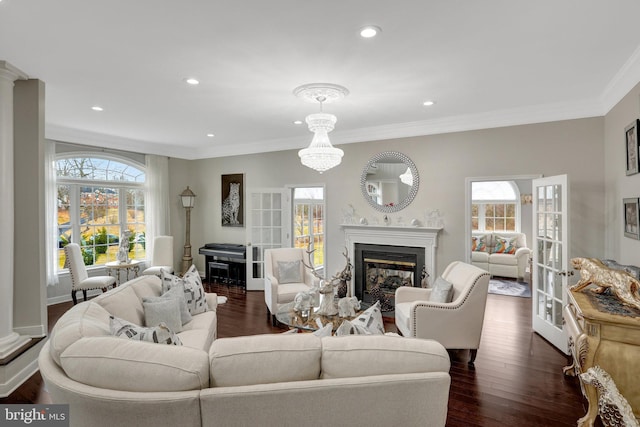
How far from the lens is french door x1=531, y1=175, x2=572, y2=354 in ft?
11.5

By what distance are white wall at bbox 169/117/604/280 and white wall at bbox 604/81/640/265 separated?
0.11 metres

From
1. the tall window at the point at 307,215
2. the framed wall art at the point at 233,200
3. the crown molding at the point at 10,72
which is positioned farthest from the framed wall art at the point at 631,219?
the framed wall art at the point at 233,200

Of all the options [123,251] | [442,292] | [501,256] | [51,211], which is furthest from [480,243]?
[51,211]

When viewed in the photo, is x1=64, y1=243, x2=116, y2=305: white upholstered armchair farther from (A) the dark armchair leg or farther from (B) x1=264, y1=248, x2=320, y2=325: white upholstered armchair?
(A) the dark armchair leg

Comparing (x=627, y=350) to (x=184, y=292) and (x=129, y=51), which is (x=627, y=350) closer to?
(x=184, y=292)

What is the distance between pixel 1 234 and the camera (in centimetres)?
282

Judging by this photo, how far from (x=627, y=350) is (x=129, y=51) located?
401 centimetres

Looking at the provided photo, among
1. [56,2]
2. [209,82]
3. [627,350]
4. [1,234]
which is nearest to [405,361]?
[627,350]

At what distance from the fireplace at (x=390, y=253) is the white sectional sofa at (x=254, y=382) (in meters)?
3.38

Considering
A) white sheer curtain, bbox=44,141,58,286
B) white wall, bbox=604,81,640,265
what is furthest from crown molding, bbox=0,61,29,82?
white wall, bbox=604,81,640,265

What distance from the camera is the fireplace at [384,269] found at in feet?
16.4

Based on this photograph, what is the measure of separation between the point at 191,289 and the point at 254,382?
81.7 inches

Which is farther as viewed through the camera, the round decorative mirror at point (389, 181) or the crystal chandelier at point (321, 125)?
the round decorative mirror at point (389, 181)

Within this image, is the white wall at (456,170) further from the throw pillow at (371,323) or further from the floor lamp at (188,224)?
the throw pillow at (371,323)
